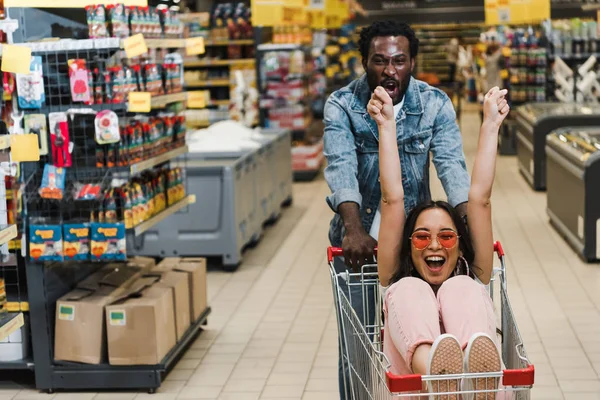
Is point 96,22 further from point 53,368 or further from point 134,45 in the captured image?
point 53,368

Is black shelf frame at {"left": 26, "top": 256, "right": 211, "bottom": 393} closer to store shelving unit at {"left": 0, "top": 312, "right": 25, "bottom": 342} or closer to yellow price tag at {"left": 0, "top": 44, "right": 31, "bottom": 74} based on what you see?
store shelving unit at {"left": 0, "top": 312, "right": 25, "bottom": 342}

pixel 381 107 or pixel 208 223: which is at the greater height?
pixel 381 107

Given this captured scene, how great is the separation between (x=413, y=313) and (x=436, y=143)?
0.86m

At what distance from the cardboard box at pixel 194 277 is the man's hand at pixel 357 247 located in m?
2.67

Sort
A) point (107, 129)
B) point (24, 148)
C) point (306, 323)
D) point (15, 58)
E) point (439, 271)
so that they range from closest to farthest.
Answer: point (439, 271)
point (15, 58)
point (24, 148)
point (107, 129)
point (306, 323)

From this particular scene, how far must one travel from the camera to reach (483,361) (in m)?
2.58

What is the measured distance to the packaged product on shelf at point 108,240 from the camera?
485 cm

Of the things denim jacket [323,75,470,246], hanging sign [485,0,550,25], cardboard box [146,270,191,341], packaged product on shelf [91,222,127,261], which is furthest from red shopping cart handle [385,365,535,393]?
hanging sign [485,0,550,25]

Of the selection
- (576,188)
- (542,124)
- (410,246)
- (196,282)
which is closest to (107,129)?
(196,282)

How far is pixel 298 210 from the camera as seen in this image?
419 inches

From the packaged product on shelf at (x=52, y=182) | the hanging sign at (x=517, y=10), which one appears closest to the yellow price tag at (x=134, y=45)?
the packaged product on shelf at (x=52, y=182)

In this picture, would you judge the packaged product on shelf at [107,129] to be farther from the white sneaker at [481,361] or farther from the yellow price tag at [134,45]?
the white sneaker at [481,361]

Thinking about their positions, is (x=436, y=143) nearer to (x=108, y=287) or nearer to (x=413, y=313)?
(x=413, y=313)

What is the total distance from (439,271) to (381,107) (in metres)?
0.56
